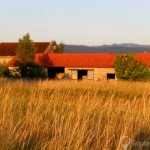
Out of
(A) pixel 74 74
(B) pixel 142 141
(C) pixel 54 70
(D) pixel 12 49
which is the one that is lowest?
(A) pixel 74 74

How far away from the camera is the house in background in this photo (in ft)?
185

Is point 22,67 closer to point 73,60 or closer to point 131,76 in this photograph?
point 73,60

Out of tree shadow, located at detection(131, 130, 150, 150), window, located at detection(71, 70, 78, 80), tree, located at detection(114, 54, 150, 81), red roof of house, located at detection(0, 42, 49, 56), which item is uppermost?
tree shadow, located at detection(131, 130, 150, 150)

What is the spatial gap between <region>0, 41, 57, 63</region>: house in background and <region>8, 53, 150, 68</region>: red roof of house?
29.2 feet

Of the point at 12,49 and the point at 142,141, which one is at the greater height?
the point at 142,141

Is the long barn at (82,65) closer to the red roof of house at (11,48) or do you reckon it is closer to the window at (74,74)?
the window at (74,74)

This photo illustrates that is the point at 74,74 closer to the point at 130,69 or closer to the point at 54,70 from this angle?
the point at 54,70

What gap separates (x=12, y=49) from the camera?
5856 cm

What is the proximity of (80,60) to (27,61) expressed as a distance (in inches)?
282

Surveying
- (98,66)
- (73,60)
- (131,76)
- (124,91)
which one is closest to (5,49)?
(73,60)

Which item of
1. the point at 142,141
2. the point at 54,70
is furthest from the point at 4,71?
the point at 142,141

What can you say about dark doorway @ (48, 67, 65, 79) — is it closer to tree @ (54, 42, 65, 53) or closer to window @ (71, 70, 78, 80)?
window @ (71, 70, 78, 80)

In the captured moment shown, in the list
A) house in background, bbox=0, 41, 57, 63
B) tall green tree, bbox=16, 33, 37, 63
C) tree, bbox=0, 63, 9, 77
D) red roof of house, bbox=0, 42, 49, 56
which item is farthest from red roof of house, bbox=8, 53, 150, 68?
red roof of house, bbox=0, 42, 49, 56

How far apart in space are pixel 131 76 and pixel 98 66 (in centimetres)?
855
